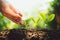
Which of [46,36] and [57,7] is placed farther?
[57,7]

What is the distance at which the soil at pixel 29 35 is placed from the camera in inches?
27.6

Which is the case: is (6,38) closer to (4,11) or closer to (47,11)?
(4,11)

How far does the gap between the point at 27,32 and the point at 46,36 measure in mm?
74

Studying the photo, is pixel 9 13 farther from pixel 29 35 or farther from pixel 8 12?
pixel 29 35

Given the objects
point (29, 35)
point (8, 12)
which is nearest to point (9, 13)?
point (8, 12)

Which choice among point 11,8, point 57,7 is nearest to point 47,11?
point 57,7

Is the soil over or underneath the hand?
underneath

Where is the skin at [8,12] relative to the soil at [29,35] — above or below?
above

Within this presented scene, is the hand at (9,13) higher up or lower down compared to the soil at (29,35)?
higher up

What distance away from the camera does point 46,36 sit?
718mm

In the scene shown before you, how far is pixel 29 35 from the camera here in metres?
0.71

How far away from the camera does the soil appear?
2.30 feet

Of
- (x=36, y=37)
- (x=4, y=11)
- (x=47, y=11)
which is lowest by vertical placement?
(x=36, y=37)

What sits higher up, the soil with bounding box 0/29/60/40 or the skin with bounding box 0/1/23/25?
Answer: the skin with bounding box 0/1/23/25
